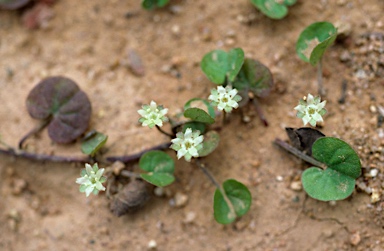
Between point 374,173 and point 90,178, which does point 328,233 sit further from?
point 90,178

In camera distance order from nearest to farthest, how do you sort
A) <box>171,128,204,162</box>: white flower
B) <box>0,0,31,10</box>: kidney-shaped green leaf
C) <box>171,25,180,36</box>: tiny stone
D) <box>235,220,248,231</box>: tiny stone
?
<box>171,128,204,162</box>: white flower < <box>235,220,248,231</box>: tiny stone < <box>171,25,180,36</box>: tiny stone < <box>0,0,31,10</box>: kidney-shaped green leaf

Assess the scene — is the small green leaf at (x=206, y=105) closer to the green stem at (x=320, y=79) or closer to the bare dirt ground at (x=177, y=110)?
the bare dirt ground at (x=177, y=110)

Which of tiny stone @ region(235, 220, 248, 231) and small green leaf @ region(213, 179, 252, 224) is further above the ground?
small green leaf @ region(213, 179, 252, 224)

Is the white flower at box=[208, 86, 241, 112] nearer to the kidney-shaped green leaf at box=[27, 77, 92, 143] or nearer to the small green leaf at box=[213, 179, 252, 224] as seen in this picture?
the small green leaf at box=[213, 179, 252, 224]

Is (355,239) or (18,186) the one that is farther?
(18,186)

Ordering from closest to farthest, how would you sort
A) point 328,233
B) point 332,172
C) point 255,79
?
point 332,172
point 328,233
point 255,79

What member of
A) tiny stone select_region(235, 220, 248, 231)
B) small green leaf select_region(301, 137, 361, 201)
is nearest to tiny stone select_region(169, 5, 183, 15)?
small green leaf select_region(301, 137, 361, 201)

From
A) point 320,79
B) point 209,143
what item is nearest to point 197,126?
point 209,143

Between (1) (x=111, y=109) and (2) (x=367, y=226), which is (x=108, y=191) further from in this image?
(2) (x=367, y=226)
